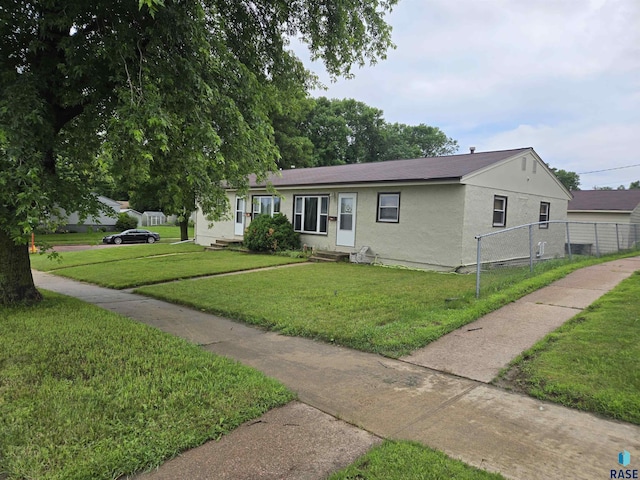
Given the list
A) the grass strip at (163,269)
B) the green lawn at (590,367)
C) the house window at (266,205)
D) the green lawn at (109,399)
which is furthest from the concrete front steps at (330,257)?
the green lawn at (109,399)

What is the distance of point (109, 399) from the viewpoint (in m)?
3.40

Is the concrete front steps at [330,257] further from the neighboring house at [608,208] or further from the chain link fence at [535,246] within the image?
the neighboring house at [608,208]

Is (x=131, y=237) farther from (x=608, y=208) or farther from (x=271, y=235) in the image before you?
(x=608, y=208)

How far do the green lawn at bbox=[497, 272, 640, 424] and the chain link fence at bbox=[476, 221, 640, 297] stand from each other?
2.22 metres

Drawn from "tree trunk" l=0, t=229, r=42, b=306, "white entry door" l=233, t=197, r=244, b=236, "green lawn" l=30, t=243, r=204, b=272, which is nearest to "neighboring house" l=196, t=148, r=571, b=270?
"white entry door" l=233, t=197, r=244, b=236

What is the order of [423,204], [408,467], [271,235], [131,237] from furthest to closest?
[131,237], [271,235], [423,204], [408,467]

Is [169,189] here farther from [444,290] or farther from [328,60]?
[444,290]

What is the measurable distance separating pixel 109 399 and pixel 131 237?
2723cm

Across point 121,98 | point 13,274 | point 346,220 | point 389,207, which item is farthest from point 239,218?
point 121,98

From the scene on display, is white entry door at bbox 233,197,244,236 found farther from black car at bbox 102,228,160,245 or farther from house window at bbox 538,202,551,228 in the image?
house window at bbox 538,202,551,228

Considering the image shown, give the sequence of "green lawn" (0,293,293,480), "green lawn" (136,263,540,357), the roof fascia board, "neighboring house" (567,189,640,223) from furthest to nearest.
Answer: "neighboring house" (567,189,640,223) < the roof fascia board < "green lawn" (136,263,540,357) < "green lawn" (0,293,293,480)

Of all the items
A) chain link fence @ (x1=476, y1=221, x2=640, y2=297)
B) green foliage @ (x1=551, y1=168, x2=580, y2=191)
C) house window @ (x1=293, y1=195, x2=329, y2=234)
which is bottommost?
chain link fence @ (x1=476, y1=221, x2=640, y2=297)

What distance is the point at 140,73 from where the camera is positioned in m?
5.17

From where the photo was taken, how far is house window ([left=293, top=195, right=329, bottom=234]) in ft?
50.7
